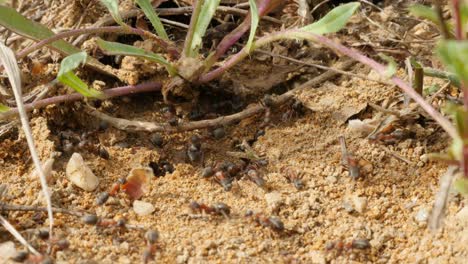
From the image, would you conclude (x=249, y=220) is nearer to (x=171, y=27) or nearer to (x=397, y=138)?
(x=397, y=138)

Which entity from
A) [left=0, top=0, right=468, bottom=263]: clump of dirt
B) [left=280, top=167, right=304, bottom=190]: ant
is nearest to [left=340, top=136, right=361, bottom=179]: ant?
[left=0, top=0, right=468, bottom=263]: clump of dirt

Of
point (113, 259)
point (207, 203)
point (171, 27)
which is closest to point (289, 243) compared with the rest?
point (207, 203)

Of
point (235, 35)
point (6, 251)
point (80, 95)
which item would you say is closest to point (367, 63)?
point (235, 35)

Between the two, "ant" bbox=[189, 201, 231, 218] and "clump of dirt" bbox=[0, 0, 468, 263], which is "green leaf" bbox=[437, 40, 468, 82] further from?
"ant" bbox=[189, 201, 231, 218]

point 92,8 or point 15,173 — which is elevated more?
point 92,8

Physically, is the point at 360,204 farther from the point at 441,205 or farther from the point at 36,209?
the point at 36,209

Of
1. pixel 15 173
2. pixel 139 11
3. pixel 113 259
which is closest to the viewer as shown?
pixel 113 259

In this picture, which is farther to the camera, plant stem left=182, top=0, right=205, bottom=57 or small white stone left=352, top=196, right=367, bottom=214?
plant stem left=182, top=0, right=205, bottom=57
